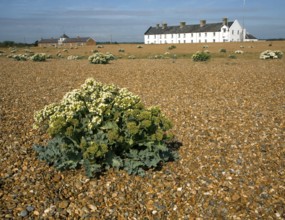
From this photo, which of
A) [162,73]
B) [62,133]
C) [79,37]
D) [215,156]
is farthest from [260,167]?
[79,37]

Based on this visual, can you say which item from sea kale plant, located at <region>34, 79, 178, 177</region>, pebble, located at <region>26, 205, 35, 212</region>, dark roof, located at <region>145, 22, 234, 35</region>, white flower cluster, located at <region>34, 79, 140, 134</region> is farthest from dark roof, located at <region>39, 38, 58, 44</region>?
pebble, located at <region>26, 205, 35, 212</region>

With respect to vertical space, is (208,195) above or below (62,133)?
below

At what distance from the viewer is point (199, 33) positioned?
92.9m

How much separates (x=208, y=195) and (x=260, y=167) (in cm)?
136

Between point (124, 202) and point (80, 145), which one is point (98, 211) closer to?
point (124, 202)

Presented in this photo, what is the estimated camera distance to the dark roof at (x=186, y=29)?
89.4 meters

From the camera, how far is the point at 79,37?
11156cm

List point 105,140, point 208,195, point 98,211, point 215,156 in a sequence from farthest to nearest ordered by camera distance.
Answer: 1. point 215,156
2. point 105,140
3. point 208,195
4. point 98,211

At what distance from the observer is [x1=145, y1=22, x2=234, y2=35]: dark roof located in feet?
293

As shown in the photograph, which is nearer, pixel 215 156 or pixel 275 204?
pixel 275 204

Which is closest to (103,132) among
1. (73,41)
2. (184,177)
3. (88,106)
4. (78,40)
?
(88,106)

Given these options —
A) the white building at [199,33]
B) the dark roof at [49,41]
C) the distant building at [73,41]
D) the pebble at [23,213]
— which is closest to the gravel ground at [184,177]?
the pebble at [23,213]

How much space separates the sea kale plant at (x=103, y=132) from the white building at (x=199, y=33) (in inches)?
3392

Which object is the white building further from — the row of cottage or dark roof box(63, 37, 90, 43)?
dark roof box(63, 37, 90, 43)
